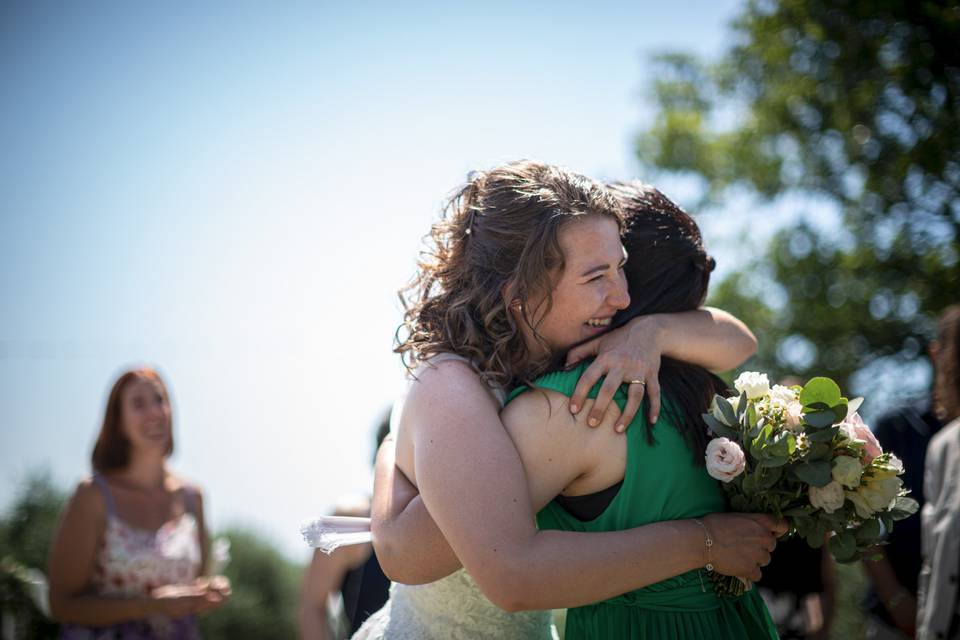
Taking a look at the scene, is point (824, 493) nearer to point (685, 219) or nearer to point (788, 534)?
point (788, 534)

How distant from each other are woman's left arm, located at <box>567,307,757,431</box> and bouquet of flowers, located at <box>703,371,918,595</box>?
0.75ft

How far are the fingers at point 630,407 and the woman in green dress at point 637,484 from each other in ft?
0.11

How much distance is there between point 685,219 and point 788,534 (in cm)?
109

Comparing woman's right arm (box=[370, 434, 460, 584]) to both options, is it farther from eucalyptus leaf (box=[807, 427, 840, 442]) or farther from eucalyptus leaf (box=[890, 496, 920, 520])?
eucalyptus leaf (box=[890, 496, 920, 520])

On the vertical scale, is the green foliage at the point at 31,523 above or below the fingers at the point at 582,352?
below

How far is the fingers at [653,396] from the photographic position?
7.79 feet

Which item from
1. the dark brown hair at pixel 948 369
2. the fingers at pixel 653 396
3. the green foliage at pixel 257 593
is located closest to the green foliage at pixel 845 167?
the dark brown hair at pixel 948 369

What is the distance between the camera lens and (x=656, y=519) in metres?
2.35

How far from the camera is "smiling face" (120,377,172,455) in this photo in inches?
211

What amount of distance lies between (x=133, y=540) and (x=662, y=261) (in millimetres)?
3754

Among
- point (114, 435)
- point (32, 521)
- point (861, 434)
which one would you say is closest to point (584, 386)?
point (861, 434)

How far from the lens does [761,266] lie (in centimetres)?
1086

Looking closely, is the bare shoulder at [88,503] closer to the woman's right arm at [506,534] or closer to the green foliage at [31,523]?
the woman's right arm at [506,534]

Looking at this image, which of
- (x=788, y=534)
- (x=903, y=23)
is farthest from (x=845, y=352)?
(x=788, y=534)
